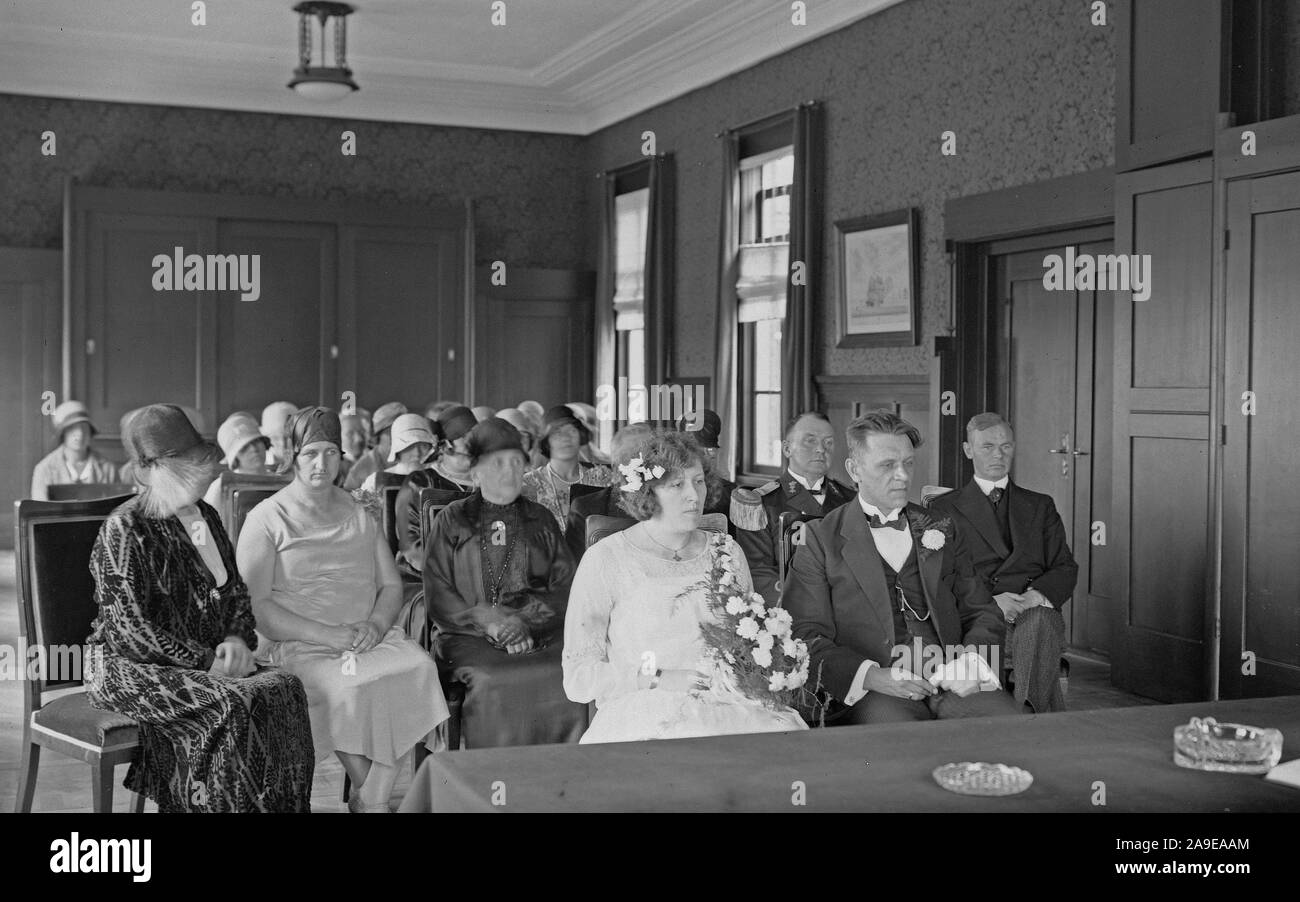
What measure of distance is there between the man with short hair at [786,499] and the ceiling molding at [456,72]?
426cm

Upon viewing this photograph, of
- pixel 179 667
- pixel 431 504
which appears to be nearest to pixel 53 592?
pixel 179 667

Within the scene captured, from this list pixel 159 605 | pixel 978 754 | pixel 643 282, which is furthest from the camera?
pixel 643 282

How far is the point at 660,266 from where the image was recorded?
11.4 meters

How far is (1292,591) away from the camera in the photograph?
553 centimetres

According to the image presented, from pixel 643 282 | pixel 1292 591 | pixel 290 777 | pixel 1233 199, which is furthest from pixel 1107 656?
pixel 643 282

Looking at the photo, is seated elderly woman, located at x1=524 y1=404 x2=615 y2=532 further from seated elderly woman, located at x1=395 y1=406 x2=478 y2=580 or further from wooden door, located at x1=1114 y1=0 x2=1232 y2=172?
wooden door, located at x1=1114 y1=0 x2=1232 y2=172

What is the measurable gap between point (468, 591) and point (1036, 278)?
158 inches

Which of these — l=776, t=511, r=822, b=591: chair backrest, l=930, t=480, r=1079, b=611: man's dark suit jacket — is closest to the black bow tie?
l=776, t=511, r=822, b=591: chair backrest

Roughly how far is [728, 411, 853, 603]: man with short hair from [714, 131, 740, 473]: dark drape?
4235mm

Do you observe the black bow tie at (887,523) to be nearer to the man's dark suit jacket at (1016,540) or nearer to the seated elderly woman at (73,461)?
the man's dark suit jacket at (1016,540)

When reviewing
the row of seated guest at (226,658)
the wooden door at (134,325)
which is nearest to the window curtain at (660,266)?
the wooden door at (134,325)

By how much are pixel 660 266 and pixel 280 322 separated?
3314mm

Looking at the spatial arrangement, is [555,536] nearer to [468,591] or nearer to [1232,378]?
[468,591]

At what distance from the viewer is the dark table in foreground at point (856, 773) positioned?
2287 millimetres
